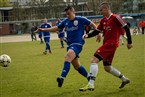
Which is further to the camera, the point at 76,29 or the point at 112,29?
the point at 76,29

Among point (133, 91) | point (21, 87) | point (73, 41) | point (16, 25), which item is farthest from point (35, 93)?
point (16, 25)

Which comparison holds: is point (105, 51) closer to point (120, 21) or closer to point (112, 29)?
point (112, 29)

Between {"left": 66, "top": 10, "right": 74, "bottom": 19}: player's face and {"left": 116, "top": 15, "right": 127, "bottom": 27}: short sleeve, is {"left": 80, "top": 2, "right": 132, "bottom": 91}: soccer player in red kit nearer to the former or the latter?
{"left": 116, "top": 15, "right": 127, "bottom": 27}: short sleeve

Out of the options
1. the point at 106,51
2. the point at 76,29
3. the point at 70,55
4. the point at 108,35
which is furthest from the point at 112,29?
the point at 70,55

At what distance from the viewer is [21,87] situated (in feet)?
30.6

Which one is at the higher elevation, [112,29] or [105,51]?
[112,29]

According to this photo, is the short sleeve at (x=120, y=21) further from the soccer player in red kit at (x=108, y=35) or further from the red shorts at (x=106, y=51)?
the red shorts at (x=106, y=51)

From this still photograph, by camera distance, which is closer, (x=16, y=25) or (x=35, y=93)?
(x=35, y=93)

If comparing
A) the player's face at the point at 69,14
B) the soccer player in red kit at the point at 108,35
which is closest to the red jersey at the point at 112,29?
the soccer player in red kit at the point at 108,35

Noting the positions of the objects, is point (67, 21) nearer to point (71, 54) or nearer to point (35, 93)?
point (71, 54)

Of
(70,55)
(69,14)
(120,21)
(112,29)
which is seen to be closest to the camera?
(120,21)

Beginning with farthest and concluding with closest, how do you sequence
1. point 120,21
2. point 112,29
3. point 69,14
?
point 69,14 → point 112,29 → point 120,21

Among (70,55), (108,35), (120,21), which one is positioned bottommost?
(70,55)

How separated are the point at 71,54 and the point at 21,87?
1815 millimetres
